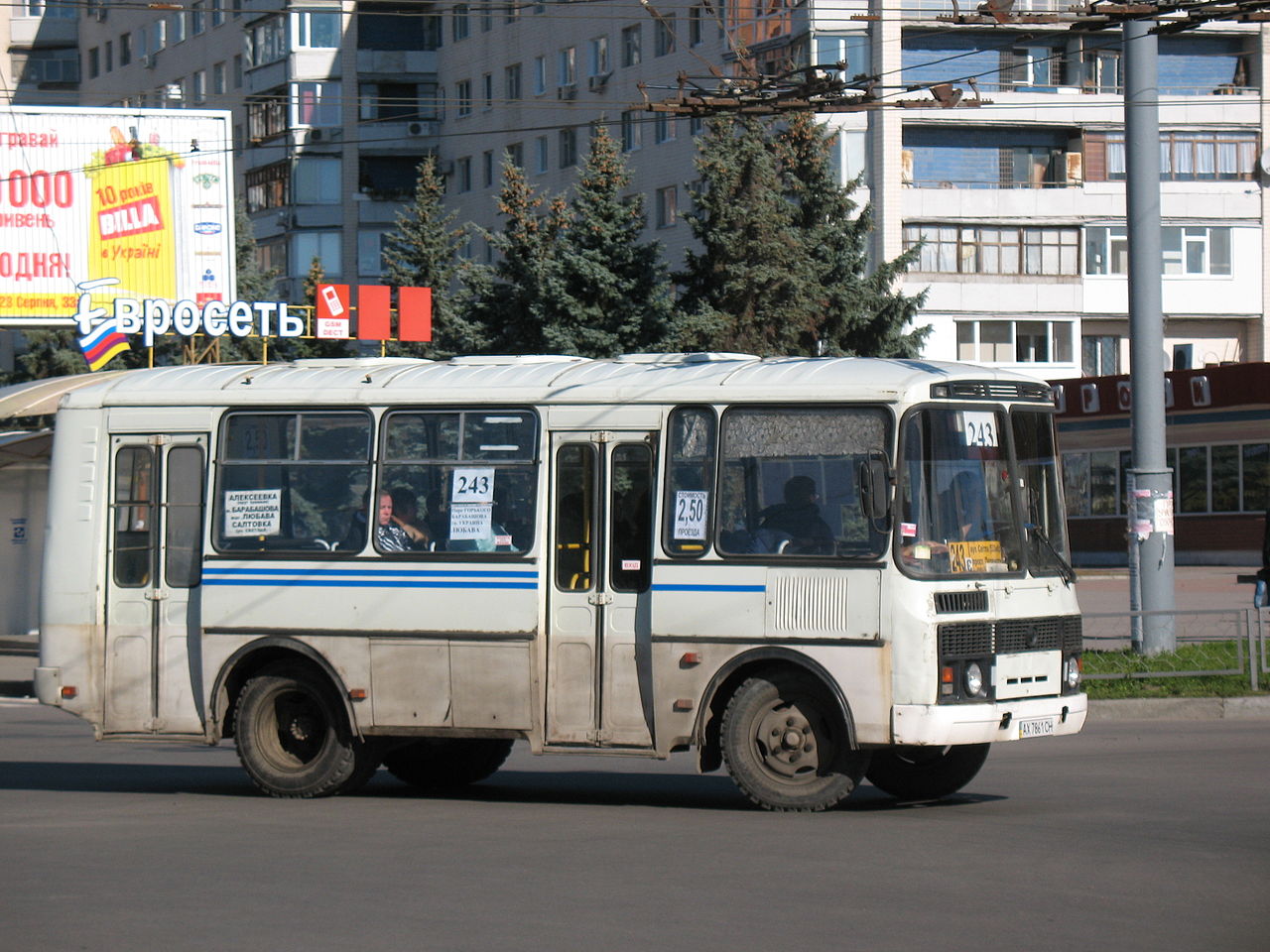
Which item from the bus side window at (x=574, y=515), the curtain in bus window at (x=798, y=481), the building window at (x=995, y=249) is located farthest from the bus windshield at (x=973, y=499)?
the building window at (x=995, y=249)

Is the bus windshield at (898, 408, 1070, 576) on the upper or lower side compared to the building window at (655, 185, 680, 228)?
lower

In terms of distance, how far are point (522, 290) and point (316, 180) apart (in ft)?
116

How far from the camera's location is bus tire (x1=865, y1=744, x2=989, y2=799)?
11.7 metres

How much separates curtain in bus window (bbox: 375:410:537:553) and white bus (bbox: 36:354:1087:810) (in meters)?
0.02

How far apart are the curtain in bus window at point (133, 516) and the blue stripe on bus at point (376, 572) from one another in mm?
510

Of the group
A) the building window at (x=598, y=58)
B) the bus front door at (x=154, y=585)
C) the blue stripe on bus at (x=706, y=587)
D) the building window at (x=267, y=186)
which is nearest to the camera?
the blue stripe on bus at (x=706, y=587)

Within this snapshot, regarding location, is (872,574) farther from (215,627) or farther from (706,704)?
(215,627)

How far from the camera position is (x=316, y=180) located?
7012cm

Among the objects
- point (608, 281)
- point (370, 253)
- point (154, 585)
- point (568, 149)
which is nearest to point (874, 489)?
point (154, 585)

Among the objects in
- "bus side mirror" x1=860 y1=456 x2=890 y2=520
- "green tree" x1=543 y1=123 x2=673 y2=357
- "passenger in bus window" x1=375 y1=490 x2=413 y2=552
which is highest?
"green tree" x1=543 y1=123 x2=673 y2=357

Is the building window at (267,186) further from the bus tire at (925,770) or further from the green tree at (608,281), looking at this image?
the bus tire at (925,770)

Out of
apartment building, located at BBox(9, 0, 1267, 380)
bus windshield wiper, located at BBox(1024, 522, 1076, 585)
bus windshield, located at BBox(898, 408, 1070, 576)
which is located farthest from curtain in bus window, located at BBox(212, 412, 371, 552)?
apartment building, located at BBox(9, 0, 1267, 380)

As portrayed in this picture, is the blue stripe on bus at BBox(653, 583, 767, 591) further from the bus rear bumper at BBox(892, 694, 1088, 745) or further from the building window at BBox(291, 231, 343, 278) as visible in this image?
the building window at BBox(291, 231, 343, 278)

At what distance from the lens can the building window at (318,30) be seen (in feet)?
225
